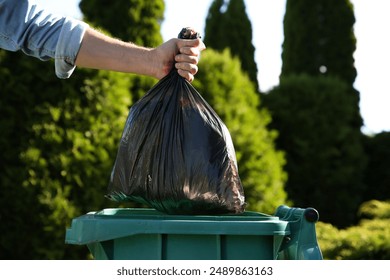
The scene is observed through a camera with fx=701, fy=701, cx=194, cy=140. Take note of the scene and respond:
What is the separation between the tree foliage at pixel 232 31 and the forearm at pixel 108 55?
982 centimetres

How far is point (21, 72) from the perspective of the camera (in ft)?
17.5

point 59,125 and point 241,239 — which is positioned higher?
point 59,125

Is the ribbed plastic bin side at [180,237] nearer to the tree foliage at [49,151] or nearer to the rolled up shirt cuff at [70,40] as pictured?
the rolled up shirt cuff at [70,40]

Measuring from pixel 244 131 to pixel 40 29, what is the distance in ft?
13.5

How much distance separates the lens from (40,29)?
232cm

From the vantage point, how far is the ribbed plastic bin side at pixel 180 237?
2.07 meters

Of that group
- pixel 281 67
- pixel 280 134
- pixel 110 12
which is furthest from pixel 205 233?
pixel 281 67

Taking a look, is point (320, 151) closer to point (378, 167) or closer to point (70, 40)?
point (378, 167)

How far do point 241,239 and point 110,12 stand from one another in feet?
14.6

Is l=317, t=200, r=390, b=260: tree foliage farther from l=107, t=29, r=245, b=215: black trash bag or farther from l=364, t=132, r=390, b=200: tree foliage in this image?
l=364, t=132, r=390, b=200: tree foliage

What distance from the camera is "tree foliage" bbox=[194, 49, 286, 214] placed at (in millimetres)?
6125

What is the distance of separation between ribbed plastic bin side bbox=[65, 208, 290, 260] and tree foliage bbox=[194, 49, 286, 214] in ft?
12.6

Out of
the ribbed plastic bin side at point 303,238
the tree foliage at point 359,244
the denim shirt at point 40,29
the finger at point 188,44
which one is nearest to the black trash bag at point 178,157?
the finger at point 188,44

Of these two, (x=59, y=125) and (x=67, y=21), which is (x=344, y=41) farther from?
(x=67, y=21)
